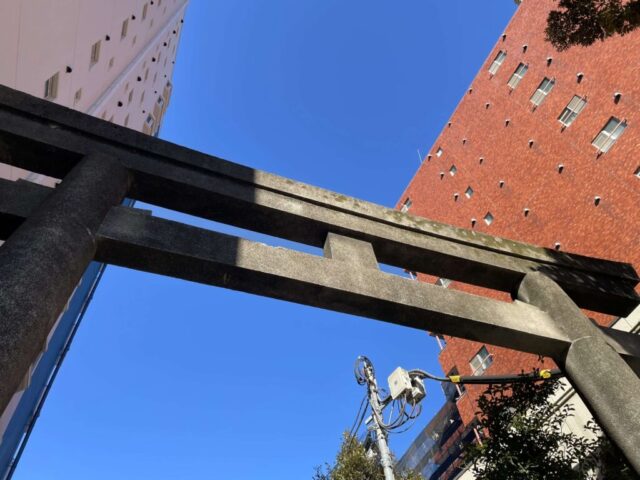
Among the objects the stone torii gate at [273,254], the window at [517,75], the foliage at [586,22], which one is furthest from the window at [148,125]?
the stone torii gate at [273,254]

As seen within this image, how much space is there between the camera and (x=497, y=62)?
974 inches

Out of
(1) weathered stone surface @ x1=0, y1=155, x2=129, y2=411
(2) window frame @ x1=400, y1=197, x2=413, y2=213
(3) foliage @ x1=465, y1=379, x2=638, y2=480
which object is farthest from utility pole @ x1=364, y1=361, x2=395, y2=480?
(2) window frame @ x1=400, y1=197, x2=413, y2=213

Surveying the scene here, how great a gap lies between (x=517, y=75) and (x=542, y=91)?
2507 millimetres

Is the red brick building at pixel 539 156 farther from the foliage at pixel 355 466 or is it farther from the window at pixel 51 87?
the window at pixel 51 87

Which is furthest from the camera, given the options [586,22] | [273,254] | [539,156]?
[539,156]

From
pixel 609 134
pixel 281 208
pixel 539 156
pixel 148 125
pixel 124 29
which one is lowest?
pixel 281 208

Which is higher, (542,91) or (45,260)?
(542,91)

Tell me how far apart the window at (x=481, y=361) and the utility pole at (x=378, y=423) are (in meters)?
9.20

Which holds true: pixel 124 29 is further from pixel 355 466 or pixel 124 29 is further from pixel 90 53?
pixel 355 466

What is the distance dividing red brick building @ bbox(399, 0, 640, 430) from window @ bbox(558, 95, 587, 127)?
0.05m

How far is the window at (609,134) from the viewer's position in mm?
16000

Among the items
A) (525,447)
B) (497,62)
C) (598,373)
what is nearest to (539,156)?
(497,62)

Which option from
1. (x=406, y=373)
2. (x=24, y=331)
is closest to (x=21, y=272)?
(x=24, y=331)

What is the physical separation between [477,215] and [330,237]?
18.8 meters
